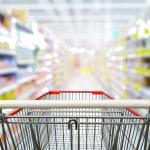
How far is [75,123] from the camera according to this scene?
939 millimetres

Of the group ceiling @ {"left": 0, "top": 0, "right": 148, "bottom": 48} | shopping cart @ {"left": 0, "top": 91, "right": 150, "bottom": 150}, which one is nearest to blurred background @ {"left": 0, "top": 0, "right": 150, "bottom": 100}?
ceiling @ {"left": 0, "top": 0, "right": 148, "bottom": 48}

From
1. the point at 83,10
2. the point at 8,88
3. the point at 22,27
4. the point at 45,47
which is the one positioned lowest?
the point at 8,88

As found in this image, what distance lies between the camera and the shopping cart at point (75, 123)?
896 mm

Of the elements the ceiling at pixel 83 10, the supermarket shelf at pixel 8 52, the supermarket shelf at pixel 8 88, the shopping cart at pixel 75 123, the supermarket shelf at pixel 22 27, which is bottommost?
the supermarket shelf at pixel 8 88

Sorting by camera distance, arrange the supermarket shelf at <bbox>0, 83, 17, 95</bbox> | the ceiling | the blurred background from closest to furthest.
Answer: the supermarket shelf at <bbox>0, 83, 17, 95</bbox> < the blurred background < the ceiling

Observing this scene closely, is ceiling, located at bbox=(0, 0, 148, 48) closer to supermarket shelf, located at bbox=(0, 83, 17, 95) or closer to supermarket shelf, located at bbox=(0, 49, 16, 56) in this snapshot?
supermarket shelf, located at bbox=(0, 49, 16, 56)

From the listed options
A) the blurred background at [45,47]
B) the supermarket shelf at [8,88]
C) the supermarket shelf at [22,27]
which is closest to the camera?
the supermarket shelf at [8,88]

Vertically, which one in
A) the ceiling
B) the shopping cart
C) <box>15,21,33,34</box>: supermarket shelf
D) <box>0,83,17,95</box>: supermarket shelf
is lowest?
<box>0,83,17,95</box>: supermarket shelf

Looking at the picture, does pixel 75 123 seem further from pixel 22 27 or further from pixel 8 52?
pixel 22 27

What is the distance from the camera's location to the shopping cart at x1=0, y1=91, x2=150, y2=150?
35.3 inches

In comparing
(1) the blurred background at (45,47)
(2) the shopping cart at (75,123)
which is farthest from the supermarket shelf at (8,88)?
(2) the shopping cart at (75,123)

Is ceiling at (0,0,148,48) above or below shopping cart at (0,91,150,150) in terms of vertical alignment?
above

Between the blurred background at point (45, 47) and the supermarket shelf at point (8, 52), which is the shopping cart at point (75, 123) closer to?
the blurred background at point (45, 47)

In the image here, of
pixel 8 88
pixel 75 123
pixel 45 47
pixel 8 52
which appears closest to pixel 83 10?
pixel 45 47
